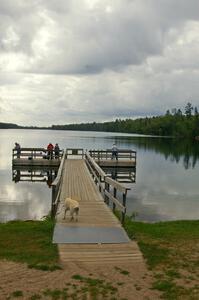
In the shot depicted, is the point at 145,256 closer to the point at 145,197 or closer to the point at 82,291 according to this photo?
the point at 82,291

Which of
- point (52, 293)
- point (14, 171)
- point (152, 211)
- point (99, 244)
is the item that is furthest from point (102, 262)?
point (14, 171)

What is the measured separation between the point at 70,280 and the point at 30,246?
2273 mm

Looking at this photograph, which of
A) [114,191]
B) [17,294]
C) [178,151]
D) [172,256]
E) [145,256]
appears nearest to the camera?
[17,294]

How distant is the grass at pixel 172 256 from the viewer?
687cm

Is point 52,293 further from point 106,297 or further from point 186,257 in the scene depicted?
point 186,257

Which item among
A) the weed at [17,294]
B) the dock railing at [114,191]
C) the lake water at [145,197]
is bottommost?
the lake water at [145,197]

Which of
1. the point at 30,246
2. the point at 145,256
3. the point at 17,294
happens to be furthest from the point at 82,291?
the point at 30,246

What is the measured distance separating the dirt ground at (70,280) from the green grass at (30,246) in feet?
1.10

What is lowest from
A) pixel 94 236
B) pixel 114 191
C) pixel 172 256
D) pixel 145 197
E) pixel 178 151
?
pixel 145 197

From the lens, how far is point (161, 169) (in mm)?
38500

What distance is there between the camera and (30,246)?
8.99 meters

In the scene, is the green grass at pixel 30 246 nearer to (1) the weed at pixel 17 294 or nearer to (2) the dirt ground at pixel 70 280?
(2) the dirt ground at pixel 70 280

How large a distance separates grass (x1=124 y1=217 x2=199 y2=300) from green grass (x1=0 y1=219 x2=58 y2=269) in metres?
2.13

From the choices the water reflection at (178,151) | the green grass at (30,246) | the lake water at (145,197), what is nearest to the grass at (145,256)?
the green grass at (30,246)
